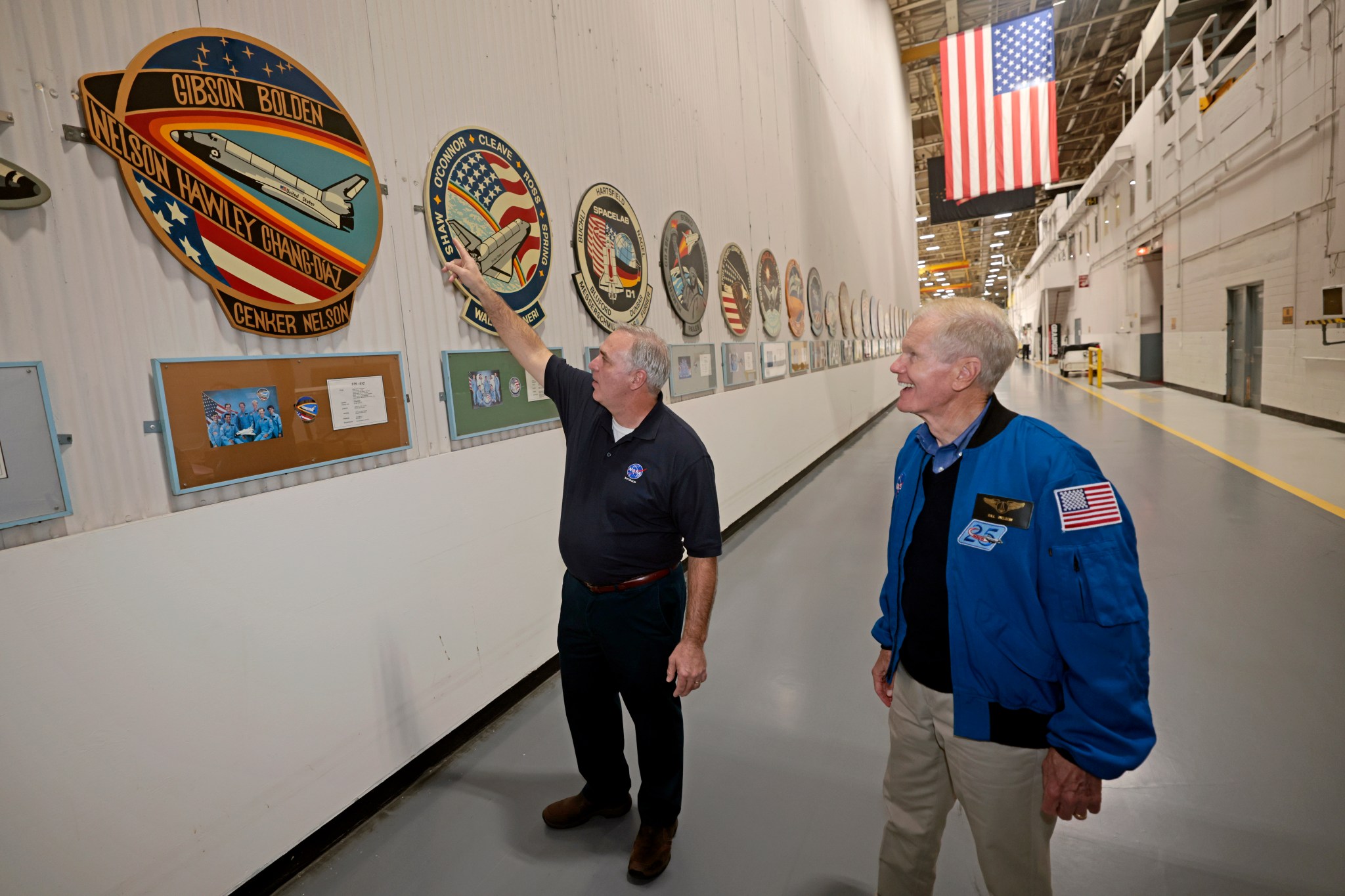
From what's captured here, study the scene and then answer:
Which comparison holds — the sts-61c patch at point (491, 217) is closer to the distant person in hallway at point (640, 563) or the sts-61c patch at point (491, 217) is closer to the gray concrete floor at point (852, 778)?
the distant person in hallway at point (640, 563)

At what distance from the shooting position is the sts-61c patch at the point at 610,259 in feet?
12.3

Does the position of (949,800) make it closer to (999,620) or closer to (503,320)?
(999,620)

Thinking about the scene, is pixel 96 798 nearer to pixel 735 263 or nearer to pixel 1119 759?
pixel 1119 759

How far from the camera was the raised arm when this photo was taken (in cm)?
258

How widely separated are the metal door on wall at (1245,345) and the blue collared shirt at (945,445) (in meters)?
13.4

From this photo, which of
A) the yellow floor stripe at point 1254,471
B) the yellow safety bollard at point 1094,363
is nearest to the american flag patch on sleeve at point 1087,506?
the yellow floor stripe at point 1254,471

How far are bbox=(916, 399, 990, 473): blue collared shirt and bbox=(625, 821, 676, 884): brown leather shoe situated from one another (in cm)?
A: 153

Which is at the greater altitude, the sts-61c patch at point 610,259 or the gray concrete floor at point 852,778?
the sts-61c patch at point 610,259

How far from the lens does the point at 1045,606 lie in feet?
4.36

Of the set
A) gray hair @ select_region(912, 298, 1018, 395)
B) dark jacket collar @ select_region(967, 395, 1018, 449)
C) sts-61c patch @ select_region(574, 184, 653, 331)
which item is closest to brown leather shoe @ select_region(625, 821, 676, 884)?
dark jacket collar @ select_region(967, 395, 1018, 449)

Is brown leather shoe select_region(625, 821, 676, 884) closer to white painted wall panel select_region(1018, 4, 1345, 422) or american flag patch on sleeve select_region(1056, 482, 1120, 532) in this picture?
american flag patch on sleeve select_region(1056, 482, 1120, 532)

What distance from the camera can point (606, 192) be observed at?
4.02m

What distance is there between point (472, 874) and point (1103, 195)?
89.6 feet

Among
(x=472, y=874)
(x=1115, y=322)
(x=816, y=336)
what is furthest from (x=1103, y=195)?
(x=472, y=874)
